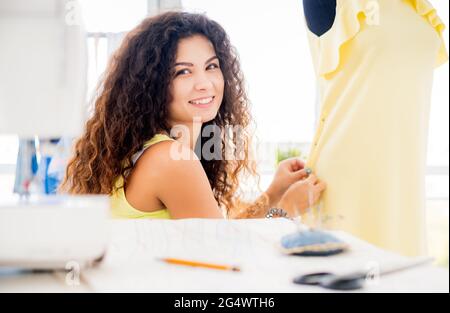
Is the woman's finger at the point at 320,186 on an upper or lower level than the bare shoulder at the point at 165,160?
lower

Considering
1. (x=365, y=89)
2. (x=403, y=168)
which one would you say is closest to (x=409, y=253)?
(x=403, y=168)

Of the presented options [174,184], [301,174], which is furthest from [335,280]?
[301,174]

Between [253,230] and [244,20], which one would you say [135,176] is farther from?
[244,20]

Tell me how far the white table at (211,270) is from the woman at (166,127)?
0.25 metres

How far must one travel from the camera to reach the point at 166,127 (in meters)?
1.04

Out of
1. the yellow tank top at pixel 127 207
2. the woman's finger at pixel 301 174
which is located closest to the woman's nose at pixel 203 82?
the yellow tank top at pixel 127 207

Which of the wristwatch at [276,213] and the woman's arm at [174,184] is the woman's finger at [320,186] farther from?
the woman's arm at [174,184]

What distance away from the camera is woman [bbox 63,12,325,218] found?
2.97 feet

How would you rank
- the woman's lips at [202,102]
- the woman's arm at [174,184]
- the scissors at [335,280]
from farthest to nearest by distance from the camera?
1. the woman's lips at [202,102]
2. the woman's arm at [174,184]
3. the scissors at [335,280]

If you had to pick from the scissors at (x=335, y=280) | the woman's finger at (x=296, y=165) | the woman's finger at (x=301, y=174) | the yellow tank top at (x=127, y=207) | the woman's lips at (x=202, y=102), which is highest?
the woman's lips at (x=202, y=102)

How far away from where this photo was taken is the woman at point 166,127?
0.91 meters

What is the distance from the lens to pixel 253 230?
67cm

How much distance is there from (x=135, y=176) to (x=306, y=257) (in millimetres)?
466
